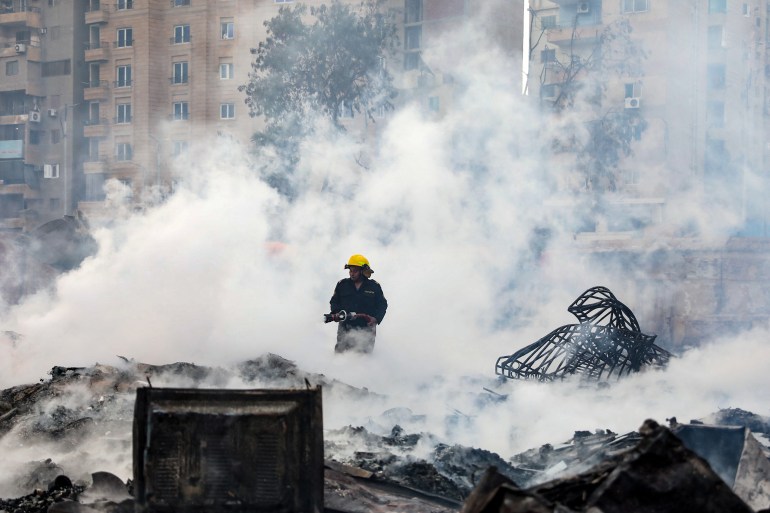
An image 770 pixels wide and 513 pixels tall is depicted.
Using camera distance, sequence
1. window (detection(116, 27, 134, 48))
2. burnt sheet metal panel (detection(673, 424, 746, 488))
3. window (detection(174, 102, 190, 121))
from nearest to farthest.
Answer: burnt sheet metal panel (detection(673, 424, 746, 488)), window (detection(174, 102, 190, 121)), window (detection(116, 27, 134, 48))

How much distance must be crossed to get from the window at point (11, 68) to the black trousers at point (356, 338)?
2020 inches

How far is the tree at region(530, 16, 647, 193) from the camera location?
33.0 m

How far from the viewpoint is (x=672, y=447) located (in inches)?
191

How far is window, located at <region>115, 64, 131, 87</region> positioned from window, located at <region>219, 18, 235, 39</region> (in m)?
7.64

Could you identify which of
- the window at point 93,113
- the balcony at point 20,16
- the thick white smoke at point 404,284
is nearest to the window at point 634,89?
the thick white smoke at point 404,284

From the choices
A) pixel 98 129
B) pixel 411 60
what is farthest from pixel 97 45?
pixel 411 60

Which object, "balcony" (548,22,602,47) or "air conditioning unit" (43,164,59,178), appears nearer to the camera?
"balcony" (548,22,602,47)

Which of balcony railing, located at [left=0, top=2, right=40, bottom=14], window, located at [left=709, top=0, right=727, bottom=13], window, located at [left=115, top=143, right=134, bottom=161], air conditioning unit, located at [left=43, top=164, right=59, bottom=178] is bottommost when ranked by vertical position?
air conditioning unit, located at [left=43, top=164, right=59, bottom=178]

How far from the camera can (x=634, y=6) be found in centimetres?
3600

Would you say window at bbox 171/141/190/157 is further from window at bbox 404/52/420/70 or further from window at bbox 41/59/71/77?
window at bbox 41/59/71/77

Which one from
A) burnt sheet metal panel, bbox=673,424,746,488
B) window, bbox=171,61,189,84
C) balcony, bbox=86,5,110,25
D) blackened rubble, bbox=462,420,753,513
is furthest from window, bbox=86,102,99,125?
blackened rubble, bbox=462,420,753,513

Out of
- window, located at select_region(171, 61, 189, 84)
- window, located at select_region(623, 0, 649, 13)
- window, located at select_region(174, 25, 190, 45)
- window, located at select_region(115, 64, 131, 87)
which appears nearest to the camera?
window, located at select_region(623, 0, 649, 13)

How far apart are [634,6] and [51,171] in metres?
32.4

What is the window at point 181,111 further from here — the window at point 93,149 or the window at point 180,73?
the window at point 93,149
